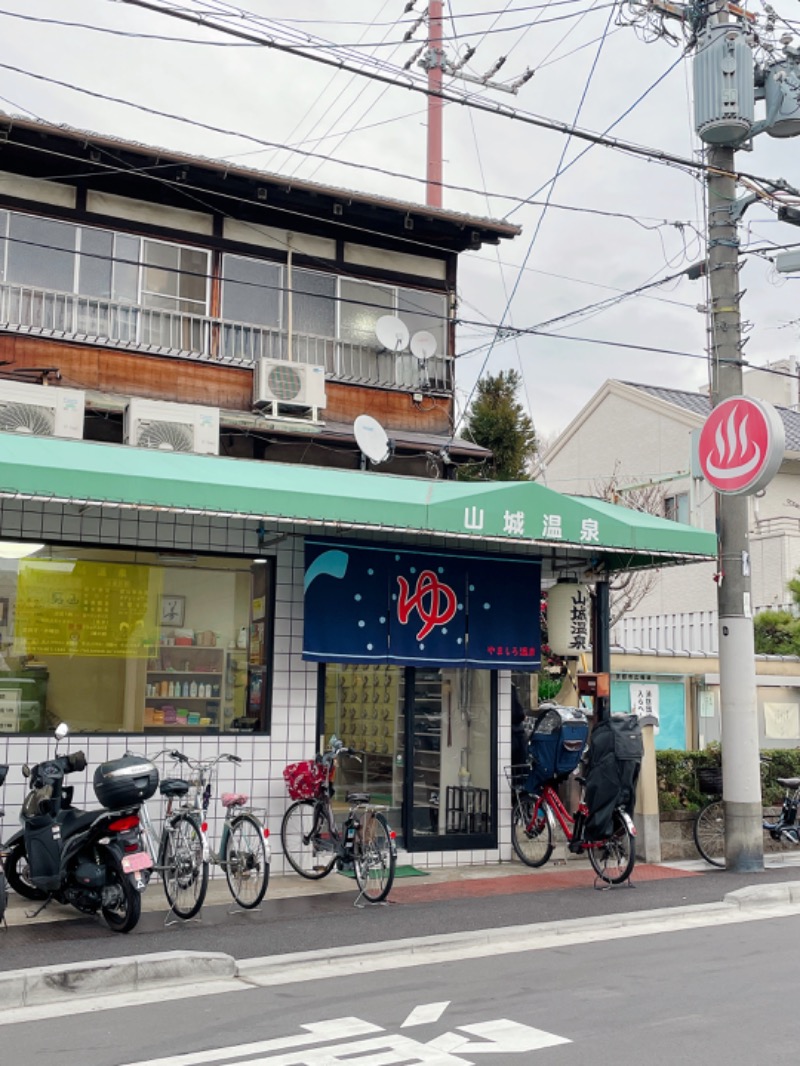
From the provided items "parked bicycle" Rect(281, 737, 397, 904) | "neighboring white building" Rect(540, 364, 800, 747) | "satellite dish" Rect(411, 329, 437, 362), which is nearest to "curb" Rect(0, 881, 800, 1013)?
"parked bicycle" Rect(281, 737, 397, 904)

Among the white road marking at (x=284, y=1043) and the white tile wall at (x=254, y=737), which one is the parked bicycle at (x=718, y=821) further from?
the white road marking at (x=284, y=1043)

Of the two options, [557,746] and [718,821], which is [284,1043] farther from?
[718,821]

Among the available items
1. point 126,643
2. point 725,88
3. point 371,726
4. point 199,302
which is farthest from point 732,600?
point 199,302

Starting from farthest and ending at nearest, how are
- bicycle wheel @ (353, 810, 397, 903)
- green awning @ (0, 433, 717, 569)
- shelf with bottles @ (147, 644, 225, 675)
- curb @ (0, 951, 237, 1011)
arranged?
shelf with bottles @ (147, 644, 225, 675) → bicycle wheel @ (353, 810, 397, 903) → green awning @ (0, 433, 717, 569) → curb @ (0, 951, 237, 1011)

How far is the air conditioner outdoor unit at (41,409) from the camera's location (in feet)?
44.1

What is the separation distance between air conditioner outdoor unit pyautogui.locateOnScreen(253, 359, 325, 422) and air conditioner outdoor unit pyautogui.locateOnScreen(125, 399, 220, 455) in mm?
1529

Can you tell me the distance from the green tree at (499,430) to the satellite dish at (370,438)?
8.08 m

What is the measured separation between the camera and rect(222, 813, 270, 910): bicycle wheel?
9773 mm

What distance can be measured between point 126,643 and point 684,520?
20.7 metres

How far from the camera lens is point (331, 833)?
1118 cm

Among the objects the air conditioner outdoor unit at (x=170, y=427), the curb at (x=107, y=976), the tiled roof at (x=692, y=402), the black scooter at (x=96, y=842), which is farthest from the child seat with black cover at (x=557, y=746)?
the tiled roof at (x=692, y=402)

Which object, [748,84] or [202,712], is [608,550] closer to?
[202,712]

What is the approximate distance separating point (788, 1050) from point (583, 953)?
2.84 m

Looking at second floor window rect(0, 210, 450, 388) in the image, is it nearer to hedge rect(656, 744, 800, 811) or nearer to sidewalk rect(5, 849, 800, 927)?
hedge rect(656, 744, 800, 811)
